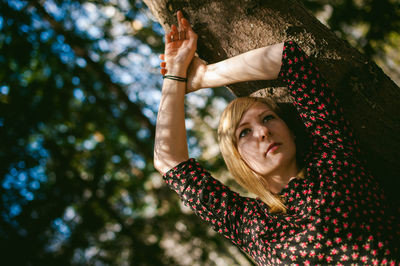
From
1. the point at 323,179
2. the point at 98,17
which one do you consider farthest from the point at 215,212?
the point at 98,17

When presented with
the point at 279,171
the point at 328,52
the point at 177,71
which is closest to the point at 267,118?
the point at 279,171

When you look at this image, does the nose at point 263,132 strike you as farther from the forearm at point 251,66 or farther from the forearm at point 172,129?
the forearm at point 172,129

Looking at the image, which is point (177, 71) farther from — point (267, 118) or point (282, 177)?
point (282, 177)

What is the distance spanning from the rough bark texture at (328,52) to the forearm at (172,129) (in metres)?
0.53

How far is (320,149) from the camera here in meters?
1.88

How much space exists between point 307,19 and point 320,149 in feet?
3.34

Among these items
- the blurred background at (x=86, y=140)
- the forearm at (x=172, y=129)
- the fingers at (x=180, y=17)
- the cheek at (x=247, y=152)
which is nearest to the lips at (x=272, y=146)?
the cheek at (x=247, y=152)

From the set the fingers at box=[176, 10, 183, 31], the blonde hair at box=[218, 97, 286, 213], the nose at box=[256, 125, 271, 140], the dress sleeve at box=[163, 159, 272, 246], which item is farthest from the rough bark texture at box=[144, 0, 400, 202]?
the dress sleeve at box=[163, 159, 272, 246]

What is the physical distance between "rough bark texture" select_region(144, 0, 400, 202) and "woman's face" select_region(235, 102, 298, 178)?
0.34 meters

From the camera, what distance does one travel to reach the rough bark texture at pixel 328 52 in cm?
198

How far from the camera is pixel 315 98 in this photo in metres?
1.80

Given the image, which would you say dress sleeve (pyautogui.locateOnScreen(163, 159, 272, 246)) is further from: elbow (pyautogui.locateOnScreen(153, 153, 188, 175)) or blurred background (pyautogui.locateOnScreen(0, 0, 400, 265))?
blurred background (pyautogui.locateOnScreen(0, 0, 400, 265))

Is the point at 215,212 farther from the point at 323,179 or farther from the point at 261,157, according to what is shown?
the point at 323,179

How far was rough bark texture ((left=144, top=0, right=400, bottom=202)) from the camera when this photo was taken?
198 cm
